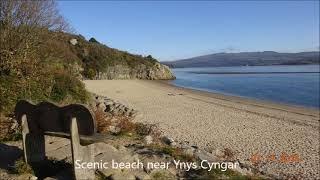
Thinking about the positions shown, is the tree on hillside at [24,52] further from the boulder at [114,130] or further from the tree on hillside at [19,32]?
the boulder at [114,130]

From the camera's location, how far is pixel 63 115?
6004 mm

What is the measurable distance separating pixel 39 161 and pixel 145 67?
194 ft

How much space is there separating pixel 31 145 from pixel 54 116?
102 centimetres

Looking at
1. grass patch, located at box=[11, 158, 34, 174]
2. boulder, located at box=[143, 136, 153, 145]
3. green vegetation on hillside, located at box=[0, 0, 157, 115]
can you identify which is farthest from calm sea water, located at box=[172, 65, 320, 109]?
grass patch, located at box=[11, 158, 34, 174]

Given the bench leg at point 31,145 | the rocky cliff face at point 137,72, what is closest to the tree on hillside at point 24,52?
the bench leg at point 31,145

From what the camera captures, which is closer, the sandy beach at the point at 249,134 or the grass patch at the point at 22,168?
the grass patch at the point at 22,168

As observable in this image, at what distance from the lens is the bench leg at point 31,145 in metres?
6.75

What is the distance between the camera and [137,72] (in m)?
64.3

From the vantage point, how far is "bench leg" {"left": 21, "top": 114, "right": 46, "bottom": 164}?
6.75 m

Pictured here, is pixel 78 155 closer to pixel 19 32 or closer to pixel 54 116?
pixel 54 116

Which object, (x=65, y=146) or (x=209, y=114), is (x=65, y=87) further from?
(x=209, y=114)

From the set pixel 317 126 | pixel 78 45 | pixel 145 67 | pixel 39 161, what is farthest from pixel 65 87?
pixel 145 67

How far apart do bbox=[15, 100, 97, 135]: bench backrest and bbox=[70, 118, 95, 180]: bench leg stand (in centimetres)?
9

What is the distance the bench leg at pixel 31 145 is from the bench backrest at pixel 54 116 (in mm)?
84
